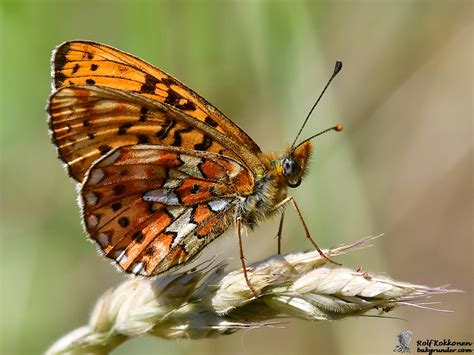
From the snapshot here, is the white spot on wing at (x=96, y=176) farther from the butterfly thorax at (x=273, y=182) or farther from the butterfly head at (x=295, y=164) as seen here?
the butterfly head at (x=295, y=164)

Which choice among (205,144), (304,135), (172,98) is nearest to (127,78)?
(172,98)

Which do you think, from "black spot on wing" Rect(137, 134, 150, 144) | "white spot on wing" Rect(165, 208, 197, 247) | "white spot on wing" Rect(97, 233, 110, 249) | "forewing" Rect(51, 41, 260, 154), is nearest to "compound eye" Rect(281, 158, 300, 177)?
"forewing" Rect(51, 41, 260, 154)

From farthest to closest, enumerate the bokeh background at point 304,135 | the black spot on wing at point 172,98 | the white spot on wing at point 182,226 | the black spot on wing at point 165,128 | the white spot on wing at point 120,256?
the bokeh background at point 304,135 → the black spot on wing at point 172,98 → the black spot on wing at point 165,128 → the white spot on wing at point 182,226 → the white spot on wing at point 120,256

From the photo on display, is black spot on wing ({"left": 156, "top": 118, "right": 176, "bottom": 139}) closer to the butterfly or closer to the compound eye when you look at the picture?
the butterfly

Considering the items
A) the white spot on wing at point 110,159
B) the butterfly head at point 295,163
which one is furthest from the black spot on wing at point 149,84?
the butterfly head at point 295,163

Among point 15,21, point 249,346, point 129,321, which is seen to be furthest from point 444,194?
point 129,321
